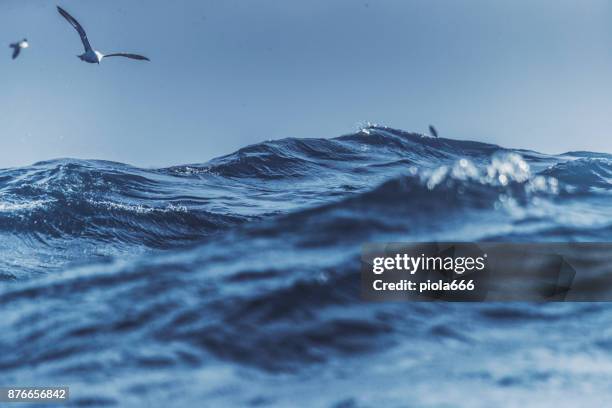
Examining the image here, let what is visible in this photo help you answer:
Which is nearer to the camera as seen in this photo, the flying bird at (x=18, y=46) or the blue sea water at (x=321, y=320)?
the blue sea water at (x=321, y=320)

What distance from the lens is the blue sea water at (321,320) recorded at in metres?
6.11

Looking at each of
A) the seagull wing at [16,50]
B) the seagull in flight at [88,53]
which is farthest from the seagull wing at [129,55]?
the seagull wing at [16,50]

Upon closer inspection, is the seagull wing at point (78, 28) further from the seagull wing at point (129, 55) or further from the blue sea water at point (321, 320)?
the blue sea water at point (321, 320)

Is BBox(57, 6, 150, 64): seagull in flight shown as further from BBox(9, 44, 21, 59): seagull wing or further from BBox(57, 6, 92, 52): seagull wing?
BBox(9, 44, 21, 59): seagull wing

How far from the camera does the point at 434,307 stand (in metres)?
6.98

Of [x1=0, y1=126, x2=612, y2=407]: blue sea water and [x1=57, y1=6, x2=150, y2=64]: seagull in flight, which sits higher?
[x1=57, y1=6, x2=150, y2=64]: seagull in flight

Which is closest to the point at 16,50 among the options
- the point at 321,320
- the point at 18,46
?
the point at 18,46

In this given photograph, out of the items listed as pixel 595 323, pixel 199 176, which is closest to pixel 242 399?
pixel 595 323

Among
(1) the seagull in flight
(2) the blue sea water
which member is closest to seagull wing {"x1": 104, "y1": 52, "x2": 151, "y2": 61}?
(1) the seagull in flight

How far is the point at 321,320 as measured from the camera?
6832 mm

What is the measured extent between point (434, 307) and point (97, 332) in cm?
394

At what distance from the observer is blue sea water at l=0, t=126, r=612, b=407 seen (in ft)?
20.0

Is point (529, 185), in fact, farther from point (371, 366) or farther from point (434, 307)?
point (371, 366)

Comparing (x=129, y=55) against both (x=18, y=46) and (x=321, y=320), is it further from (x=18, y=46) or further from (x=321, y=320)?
(x=321, y=320)
